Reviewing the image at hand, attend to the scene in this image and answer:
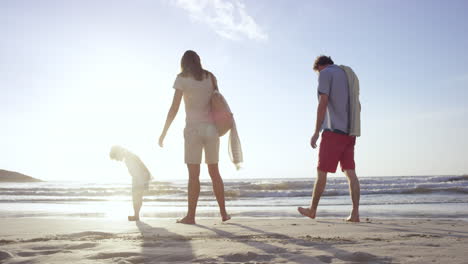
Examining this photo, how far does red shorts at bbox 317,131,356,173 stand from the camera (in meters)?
4.39

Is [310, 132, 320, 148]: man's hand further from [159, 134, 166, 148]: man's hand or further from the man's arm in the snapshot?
[159, 134, 166, 148]: man's hand

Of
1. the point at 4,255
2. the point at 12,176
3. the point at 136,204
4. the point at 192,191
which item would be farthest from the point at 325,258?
the point at 12,176

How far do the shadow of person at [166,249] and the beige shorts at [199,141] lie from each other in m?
1.49

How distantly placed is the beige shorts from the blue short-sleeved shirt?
1.28 m

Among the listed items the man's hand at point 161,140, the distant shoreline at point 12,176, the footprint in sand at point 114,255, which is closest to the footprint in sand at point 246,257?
the footprint in sand at point 114,255

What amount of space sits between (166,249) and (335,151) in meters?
2.49

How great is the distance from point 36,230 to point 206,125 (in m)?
2.05

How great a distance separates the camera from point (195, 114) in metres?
4.63

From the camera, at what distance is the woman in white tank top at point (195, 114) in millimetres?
4609

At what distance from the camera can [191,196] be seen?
4.73 metres

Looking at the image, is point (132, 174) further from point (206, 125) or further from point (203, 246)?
point (203, 246)

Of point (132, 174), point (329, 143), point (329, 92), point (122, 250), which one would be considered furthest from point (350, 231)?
point (132, 174)

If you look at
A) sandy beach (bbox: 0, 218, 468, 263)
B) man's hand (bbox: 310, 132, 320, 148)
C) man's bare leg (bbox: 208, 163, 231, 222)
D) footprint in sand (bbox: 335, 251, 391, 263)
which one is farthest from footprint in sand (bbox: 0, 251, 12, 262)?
man's hand (bbox: 310, 132, 320, 148)

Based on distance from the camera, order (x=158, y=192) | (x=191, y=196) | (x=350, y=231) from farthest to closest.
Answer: (x=158, y=192)
(x=191, y=196)
(x=350, y=231)
